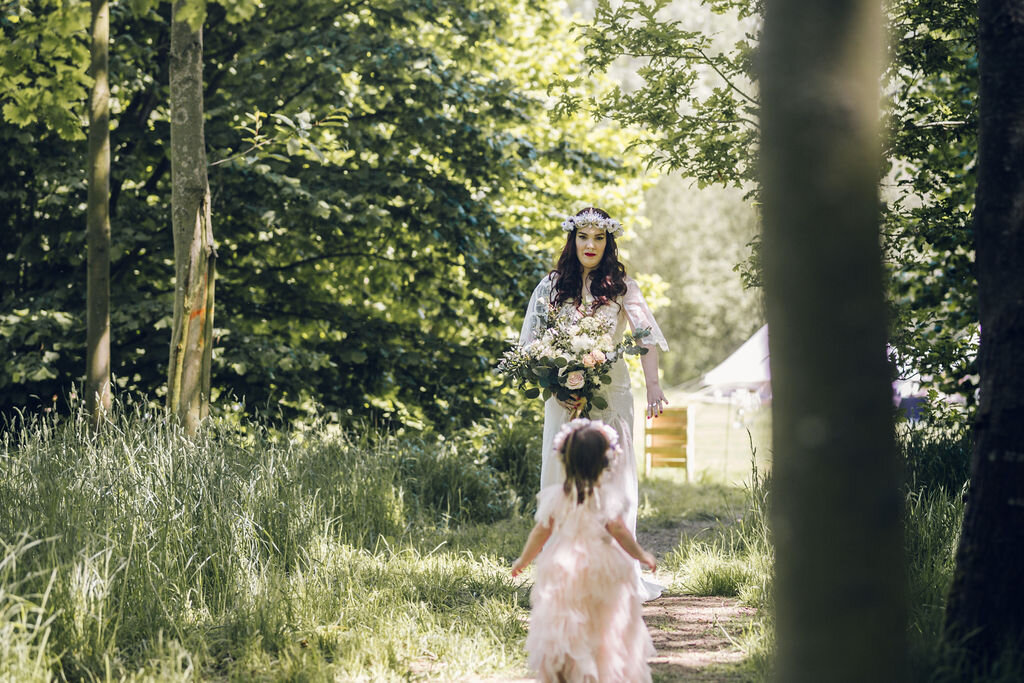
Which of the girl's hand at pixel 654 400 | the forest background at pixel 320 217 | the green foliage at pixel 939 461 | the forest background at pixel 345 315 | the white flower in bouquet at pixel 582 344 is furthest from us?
the forest background at pixel 320 217

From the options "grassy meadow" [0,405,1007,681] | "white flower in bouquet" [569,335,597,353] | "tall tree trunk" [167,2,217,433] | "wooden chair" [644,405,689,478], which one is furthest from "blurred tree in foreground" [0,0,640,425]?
"wooden chair" [644,405,689,478]

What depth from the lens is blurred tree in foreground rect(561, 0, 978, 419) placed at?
7059 millimetres

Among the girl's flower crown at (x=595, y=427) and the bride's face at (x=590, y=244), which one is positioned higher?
the bride's face at (x=590, y=244)

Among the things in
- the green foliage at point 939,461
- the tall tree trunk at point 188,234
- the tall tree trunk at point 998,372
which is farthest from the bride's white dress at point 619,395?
the tall tree trunk at point 188,234

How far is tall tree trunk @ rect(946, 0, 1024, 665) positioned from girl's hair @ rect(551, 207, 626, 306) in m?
2.63

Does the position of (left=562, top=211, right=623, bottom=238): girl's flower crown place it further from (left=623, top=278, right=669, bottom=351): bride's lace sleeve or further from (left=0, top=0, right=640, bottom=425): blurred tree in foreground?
(left=0, top=0, right=640, bottom=425): blurred tree in foreground

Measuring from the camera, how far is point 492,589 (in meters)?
5.76

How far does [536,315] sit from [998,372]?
315 cm

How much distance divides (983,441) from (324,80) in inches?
332

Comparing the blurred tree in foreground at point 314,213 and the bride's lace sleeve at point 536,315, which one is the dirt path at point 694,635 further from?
the blurred tree in foreground at point 314,213

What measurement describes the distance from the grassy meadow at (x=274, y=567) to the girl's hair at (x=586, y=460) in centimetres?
108

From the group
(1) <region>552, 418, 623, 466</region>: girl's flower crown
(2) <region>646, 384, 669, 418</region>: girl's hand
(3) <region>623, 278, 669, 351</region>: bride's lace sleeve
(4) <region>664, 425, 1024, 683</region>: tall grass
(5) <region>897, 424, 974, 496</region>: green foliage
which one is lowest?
(4) <region>664, 425, 1024, 683</region>: tall grass

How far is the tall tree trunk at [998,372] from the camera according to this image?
3305 millimetres

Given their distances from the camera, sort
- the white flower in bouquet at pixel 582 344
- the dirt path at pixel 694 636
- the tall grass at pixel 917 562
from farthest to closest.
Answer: the white flower in bouquet at pixel 582 344 → the dirt path at pixel 694 636 → the tall grass at pixel 917 562
